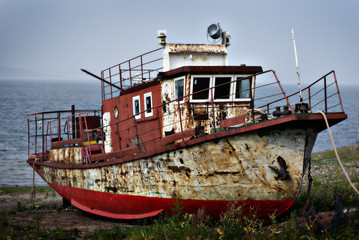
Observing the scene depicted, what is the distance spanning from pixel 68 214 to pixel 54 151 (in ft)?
9.54

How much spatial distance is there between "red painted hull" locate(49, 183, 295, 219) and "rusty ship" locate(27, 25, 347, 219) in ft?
0.10

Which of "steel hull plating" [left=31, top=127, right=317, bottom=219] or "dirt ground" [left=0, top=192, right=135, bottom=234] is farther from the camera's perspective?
"dirt ground" [left=0, top=192, right=135, bottom=234]

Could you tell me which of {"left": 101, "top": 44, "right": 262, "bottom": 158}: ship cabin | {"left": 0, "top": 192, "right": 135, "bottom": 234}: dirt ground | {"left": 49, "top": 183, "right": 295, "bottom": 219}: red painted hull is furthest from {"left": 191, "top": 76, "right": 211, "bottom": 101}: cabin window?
{"left": 0, "top": 192, "right": 135, "bottom": 234}: dirt ground

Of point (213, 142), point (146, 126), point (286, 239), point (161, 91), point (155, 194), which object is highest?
point (161, 91)

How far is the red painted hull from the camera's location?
30.2 feet

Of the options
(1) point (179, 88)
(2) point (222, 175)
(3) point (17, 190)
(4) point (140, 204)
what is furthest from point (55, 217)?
(3) point (17, 190)

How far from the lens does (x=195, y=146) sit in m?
9.38

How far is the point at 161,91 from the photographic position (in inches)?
447

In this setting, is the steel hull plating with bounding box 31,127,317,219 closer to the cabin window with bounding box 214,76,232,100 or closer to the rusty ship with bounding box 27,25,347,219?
the rusty ship with bounding box 27,25,347,219

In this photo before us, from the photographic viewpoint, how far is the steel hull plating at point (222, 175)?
28.1 ft

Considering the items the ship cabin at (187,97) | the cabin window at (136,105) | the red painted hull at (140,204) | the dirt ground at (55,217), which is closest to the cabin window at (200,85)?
the ship cabin at (187,97)

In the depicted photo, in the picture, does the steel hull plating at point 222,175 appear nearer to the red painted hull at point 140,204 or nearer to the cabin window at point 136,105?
the red painted hull at point 140,204

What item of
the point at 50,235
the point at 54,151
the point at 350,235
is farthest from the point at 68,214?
the point at 350,235

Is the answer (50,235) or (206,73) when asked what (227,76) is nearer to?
(206,73)
